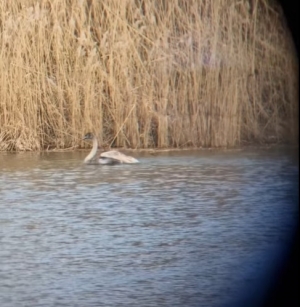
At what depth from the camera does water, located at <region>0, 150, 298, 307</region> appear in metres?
1.30

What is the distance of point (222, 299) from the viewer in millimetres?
1279

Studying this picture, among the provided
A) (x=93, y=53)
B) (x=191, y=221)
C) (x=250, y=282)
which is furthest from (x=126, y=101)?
(x=250, y=282)

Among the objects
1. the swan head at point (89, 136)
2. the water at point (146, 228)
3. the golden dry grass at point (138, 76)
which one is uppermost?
the golden dry grass at point (138, 76)

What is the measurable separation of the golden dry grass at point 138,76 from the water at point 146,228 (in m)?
0.09

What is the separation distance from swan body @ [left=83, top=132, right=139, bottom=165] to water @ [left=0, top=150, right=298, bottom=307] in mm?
35

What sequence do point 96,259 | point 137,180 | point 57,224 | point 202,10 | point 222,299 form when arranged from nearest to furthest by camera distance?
point 222,299, point 96,259, point 57,224, point 137,180, point 202,10

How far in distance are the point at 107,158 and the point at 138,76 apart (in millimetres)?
270

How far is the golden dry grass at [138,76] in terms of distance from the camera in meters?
2.22

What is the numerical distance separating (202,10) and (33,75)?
497mm

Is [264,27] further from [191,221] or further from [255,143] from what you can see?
[191,221]

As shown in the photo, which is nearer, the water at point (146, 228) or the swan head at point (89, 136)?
the water at point (146, 228)

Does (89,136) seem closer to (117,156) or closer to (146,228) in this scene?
(117,156)

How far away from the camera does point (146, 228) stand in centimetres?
161

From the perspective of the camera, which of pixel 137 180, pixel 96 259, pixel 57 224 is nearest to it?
pixel 96 259
